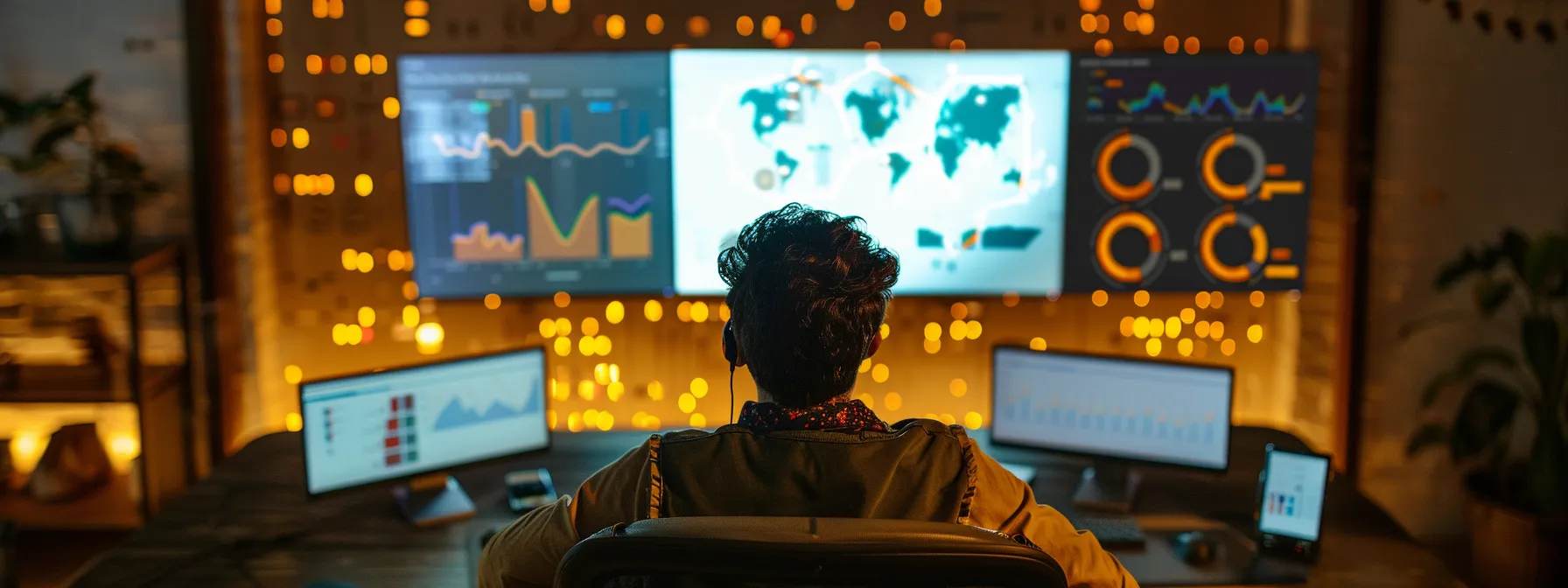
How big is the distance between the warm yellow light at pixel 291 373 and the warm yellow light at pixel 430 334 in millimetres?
393

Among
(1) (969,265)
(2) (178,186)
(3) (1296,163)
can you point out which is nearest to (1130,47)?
(3) (1296,163)

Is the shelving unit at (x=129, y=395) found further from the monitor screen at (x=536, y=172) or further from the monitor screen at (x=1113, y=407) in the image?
the monitor screen at (x=1113, y=407)

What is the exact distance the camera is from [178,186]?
3490 millimetres

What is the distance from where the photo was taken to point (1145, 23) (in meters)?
3.53

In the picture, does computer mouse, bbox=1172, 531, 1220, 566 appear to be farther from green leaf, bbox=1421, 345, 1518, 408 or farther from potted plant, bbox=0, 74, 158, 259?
potted plant, bbox=0, 74, 158, 259

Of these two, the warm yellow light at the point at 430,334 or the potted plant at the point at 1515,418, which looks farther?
the warm yellow light at the point at 430,334

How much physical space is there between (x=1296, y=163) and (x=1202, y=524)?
61.1 inches

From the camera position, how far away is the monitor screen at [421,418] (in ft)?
7.73

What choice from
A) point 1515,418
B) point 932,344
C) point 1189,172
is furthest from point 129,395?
point 1515,418

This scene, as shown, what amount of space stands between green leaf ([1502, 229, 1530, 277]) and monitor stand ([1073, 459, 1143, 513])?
1.44 m

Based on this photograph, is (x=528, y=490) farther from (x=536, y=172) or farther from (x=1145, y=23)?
(x=1145, y=23)

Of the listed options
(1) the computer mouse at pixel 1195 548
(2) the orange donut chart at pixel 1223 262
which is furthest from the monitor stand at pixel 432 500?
(2) the orange donut chart at pixel 1223 262

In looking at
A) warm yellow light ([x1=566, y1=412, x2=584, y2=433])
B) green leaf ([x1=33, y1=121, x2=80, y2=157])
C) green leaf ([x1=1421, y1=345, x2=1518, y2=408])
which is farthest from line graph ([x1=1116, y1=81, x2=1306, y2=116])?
green leaf ([x1=33, y1=121, x2=80, y2=157])

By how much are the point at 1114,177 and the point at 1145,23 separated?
19.3 inches
